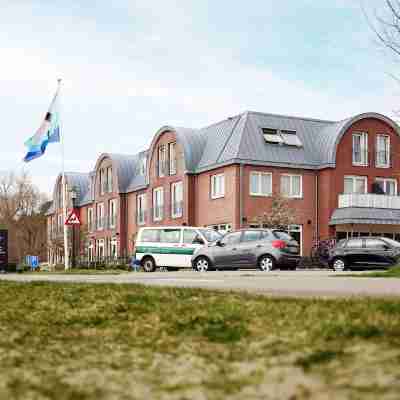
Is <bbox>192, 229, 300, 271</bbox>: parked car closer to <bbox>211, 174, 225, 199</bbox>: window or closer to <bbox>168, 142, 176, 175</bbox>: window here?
<bbox>211, 174, 225, 199</bbox>: window

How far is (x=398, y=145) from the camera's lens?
1901 inches

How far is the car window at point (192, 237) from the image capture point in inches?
1186

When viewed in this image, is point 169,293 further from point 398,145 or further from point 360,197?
point 398,145

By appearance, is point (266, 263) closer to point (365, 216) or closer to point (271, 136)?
point (365, 216)

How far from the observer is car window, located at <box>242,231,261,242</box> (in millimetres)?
26453

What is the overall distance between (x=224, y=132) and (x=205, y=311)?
3991 cm

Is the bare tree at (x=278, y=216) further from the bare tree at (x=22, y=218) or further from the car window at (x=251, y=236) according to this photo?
A: the bare tree at (x=22, y=218)

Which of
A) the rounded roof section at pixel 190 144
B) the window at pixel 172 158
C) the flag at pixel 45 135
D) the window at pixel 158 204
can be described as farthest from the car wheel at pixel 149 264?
the window at pixel 158 204

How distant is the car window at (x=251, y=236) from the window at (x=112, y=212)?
113 ft

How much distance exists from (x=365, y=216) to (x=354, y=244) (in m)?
13.9

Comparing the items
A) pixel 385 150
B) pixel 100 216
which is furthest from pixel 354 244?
pixel 100 216

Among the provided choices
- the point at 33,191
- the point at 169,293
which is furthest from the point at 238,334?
the point at 33,191

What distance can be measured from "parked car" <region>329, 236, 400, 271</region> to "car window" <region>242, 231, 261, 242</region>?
18.7 feet

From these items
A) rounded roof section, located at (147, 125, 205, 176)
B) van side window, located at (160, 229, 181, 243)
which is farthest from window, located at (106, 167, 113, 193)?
van side window, located at (160, 229, 181, 243)
